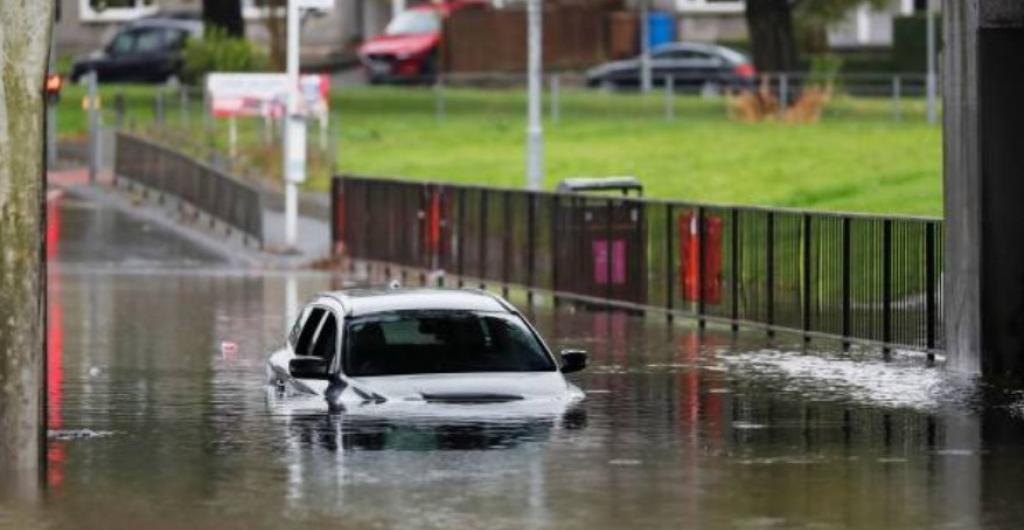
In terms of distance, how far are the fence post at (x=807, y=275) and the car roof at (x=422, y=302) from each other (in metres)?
9.62

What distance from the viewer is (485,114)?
7219 centimetres

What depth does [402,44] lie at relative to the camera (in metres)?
87.9

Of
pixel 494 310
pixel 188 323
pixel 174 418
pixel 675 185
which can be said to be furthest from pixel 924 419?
pixel 675 185

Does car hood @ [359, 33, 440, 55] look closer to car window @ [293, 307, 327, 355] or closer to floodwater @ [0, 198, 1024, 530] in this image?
floodwater @ [0, 198, 1024, 530]

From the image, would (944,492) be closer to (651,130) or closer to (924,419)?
(924,419)

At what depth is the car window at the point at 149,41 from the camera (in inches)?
3371

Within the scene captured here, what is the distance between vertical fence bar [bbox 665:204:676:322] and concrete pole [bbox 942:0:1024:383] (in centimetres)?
725

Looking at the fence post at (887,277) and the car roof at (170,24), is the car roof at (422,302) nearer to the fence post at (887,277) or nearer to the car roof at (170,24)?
the fence post at (887,277)

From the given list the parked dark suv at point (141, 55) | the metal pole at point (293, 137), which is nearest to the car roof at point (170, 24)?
the parked dark suv at point (141, 55)

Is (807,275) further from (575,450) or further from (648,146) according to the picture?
(648,146)

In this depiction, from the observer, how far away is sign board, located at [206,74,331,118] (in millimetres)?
52938


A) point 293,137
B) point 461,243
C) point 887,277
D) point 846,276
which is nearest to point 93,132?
point 293,137

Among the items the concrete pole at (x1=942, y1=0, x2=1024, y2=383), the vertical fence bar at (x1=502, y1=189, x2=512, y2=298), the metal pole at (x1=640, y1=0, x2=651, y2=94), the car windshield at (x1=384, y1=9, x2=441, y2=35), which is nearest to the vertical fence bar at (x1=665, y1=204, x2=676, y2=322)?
the vertical fence bar at (x1=502, y1=189, x2=512, y2=298)

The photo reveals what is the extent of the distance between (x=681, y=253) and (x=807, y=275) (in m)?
3.47
